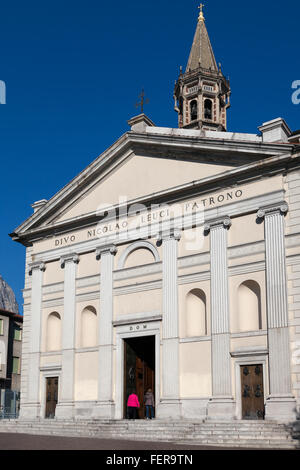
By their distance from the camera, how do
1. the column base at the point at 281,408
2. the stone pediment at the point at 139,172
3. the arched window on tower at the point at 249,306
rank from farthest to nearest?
the stone pediment at the point at 139,172
the arched window on tower at the point at 249,306
the column base at the point at 281,408

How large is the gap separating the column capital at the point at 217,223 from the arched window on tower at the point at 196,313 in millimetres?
2458

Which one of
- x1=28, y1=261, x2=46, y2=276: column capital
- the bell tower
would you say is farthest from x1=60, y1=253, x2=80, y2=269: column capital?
the bell tower

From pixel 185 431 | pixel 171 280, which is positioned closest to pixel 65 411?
pixel 171 280

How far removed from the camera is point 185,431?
18.4 meters

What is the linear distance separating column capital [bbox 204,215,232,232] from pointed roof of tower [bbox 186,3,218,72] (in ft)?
89.4

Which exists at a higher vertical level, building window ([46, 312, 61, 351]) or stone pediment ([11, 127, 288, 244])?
Answer: stone pediment ([11, 127, 288, 244])

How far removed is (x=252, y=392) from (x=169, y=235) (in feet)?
22.9

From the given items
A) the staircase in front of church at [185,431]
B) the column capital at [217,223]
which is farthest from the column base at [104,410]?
the column capital at [217,223]

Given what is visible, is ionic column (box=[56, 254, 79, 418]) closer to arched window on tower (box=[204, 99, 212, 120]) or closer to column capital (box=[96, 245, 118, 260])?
column capital (box=[96, 245, 118, 260])

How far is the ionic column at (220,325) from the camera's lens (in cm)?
2066

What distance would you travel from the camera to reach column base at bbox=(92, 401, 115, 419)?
77.6 feet

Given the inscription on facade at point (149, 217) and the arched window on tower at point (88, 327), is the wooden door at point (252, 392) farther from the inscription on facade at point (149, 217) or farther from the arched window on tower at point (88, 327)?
the arched window on tower at point (88, 327)

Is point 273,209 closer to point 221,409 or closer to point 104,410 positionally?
point 221,409
